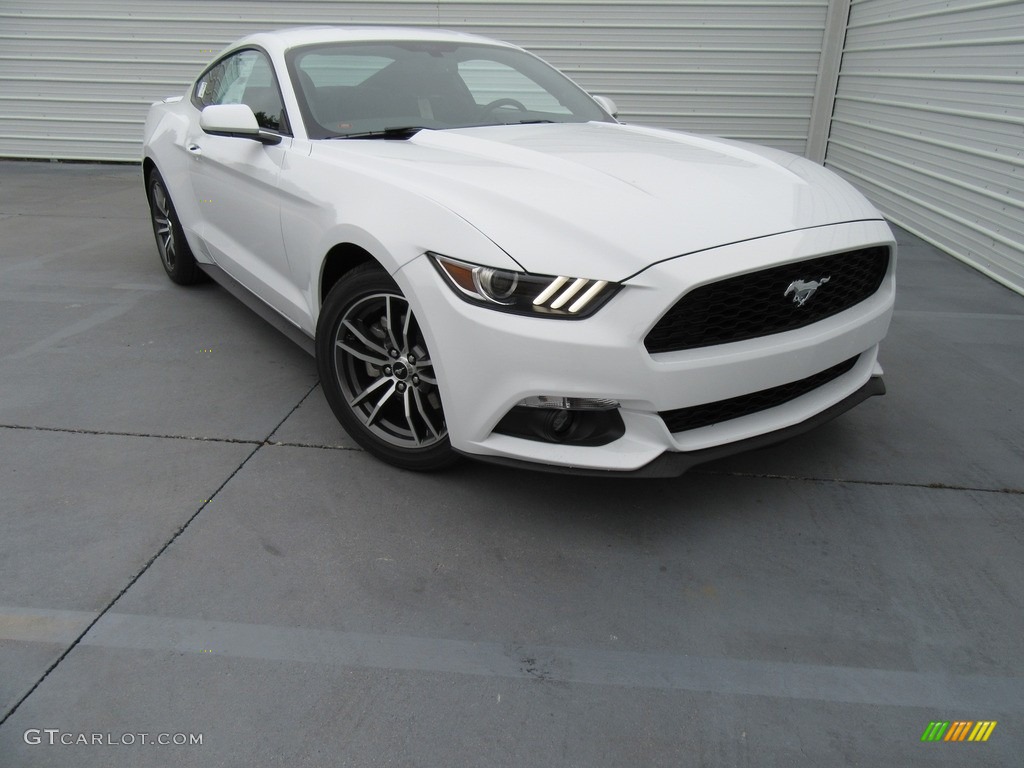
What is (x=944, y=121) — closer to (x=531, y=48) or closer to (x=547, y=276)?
(x=531, y=48)

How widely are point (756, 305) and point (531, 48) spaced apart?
785 centimetres

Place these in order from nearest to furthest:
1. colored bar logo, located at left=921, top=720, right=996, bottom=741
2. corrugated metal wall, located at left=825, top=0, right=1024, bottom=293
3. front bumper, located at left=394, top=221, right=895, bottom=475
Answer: colored bar logo, located at left=921, top=720, right=996, bottom=741
front bumper, located at left=394, top=221, right=895, bottom=475
corrugated metal wall, located at left=825, top=0, right=1024, bottom=293

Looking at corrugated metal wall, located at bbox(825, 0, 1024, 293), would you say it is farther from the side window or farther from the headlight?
the side window

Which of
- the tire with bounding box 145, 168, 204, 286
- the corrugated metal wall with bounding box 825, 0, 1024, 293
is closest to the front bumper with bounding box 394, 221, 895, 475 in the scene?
the tire with bounding box 145, 168, 204, 286

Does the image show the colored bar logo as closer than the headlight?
Yes

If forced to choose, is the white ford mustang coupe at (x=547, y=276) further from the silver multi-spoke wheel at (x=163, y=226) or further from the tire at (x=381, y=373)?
the silver multi-spoke wheel at (x=163, y=226)

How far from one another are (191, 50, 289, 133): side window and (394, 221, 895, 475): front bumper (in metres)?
1.52

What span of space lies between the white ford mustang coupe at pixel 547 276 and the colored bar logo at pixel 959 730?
34.4 inches

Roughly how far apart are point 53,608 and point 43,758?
0.53 metres

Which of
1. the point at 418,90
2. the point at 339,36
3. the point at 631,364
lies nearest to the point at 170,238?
the point at 339,36

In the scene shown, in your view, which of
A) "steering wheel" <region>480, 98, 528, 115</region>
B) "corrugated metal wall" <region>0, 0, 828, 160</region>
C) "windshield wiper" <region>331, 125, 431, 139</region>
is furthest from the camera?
"corrugated metal wall" <region>0, 0, 828, 160</region>

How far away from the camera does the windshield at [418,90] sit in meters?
3.25

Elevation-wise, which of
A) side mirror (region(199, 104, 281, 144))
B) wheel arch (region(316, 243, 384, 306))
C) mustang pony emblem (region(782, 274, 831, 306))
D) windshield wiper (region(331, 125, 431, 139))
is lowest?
wheel arch (region(316, 243, 384, 306))

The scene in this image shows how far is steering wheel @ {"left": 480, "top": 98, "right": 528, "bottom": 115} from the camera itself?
3549mm
